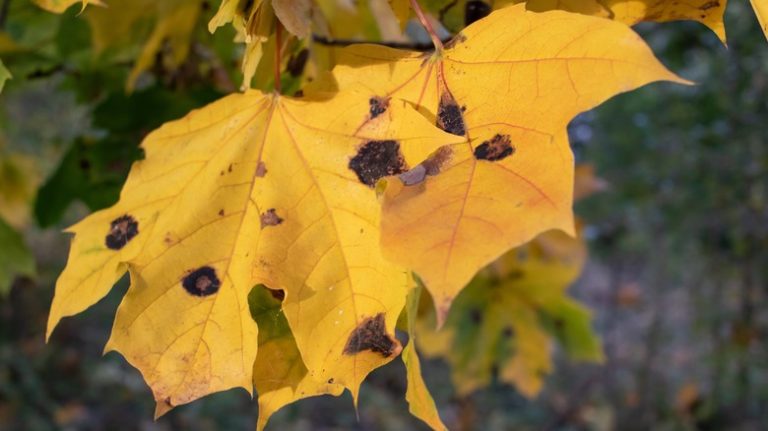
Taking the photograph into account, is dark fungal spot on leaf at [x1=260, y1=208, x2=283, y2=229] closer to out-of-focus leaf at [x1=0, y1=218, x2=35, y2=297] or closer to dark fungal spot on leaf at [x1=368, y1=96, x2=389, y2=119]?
dark fungal spot on leaf at [x1=368, y1=96, x2=389, y2=119]

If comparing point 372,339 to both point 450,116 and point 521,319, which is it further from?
point 521,319

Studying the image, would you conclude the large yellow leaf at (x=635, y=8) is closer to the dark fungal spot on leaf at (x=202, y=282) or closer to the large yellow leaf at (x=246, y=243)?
the large yellow leaf at (x=246, y=243)

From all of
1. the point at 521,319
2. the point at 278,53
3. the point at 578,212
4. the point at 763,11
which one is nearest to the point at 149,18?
the point at 278,53

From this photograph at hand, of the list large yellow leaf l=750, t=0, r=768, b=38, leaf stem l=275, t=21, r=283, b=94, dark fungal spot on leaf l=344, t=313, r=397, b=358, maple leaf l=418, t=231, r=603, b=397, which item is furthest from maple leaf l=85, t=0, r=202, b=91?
maple leaf l=418, t=231, r=603, b=397

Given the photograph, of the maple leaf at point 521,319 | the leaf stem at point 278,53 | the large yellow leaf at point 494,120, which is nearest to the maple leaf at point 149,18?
the leaf stem at point 278,53

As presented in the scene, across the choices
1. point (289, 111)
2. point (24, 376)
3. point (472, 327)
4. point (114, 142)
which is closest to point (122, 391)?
point (24, 376)

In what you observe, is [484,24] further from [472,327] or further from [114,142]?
[472,327]
